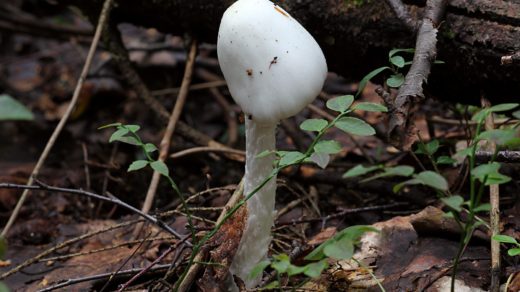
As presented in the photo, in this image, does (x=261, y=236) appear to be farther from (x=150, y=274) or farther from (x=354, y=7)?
(x=354, y=7)

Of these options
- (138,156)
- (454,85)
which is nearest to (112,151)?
(138,156)

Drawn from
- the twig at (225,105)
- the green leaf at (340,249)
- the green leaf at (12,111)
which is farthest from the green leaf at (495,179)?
the twig at (225,105)

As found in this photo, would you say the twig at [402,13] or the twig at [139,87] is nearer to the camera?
the twig at [402,13]

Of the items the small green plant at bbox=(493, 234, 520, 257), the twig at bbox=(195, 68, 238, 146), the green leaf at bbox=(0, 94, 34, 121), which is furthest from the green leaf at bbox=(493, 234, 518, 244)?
A: the twig at bbox=(195, 68, 238, 146)

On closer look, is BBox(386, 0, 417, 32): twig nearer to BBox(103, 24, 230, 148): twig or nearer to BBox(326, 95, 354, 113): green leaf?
BBox(326, 95, 354, 113): green leaf

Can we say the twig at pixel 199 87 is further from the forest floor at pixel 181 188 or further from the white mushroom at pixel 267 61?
the white mushroom at pixel 267 61
